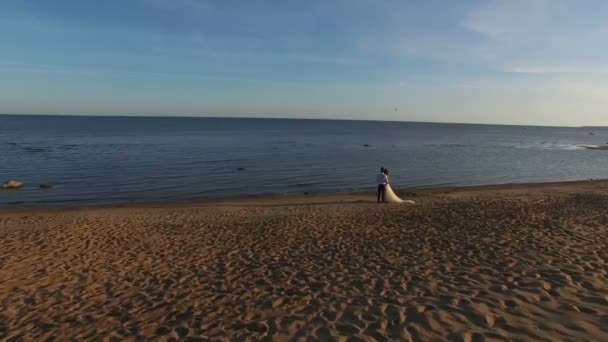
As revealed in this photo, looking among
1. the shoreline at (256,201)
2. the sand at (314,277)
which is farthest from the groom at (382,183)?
the sand at (314,277)

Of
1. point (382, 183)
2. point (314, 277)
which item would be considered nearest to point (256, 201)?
point (382, 183)

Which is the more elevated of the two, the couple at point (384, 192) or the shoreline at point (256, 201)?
the couple at point (384, 192)

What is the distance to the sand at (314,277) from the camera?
256 inches

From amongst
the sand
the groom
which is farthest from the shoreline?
the sand

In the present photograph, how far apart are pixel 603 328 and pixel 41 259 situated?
12426mm

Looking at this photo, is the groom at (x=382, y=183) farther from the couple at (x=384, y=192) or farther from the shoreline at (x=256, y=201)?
the shoreline at (x=256, y=201)

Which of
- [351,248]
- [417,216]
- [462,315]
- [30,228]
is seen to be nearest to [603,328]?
[462,315]

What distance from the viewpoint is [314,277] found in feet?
29.2

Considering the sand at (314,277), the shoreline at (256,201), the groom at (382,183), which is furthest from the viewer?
the shoreline at (256,201)

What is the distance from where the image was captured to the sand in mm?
6492

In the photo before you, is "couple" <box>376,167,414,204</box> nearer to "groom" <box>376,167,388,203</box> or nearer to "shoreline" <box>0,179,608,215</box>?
"groom" <box>376,167,388,203</box>

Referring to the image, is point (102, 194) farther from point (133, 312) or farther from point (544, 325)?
point (544, 325)

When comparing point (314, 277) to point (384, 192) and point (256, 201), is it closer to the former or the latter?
point (384, 192)

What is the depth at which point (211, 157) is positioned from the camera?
150 feet
